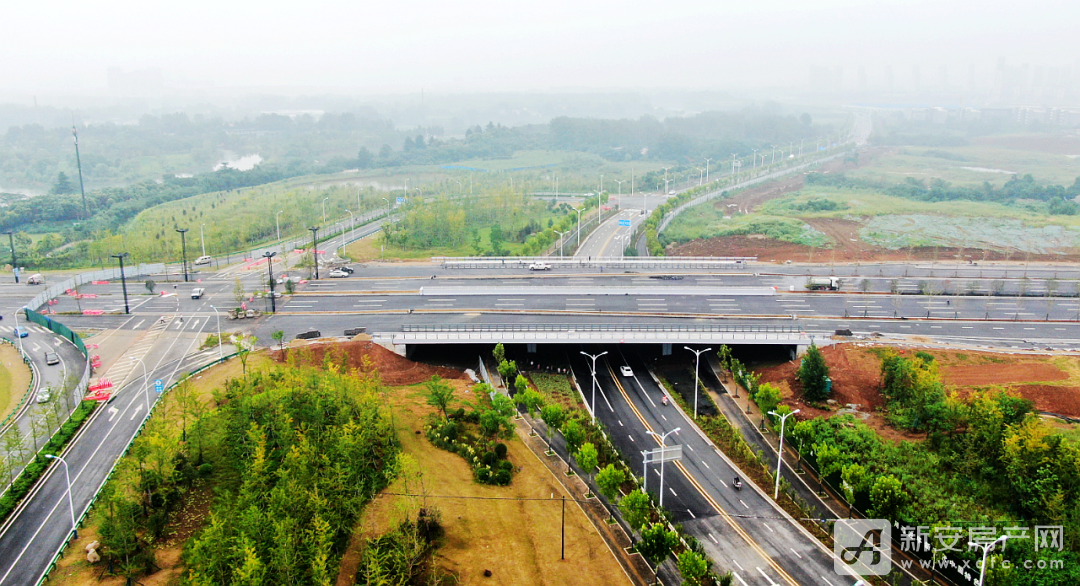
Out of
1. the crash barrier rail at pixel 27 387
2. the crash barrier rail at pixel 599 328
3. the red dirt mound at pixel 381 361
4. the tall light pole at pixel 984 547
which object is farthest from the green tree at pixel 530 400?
the crash barrier rail at pixel 27 387

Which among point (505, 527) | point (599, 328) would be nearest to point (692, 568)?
point (505, 527)

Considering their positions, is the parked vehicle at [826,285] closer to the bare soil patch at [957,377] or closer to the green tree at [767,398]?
the bare soil patch at [957,377]

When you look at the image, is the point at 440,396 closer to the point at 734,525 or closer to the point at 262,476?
the point at 262,476

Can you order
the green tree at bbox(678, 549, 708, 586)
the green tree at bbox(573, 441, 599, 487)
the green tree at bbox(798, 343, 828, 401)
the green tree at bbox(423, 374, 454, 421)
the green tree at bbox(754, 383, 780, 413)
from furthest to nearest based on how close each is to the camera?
the green tree at bbox(798, 343, 828, 401) < the green tree at bbox(754, 383, 780, 413) < the green tree at bbox(423, 374, 454, 421) < the green tree at bbox(573, 441, 599, 487) < the green tree at bbox(678, 549, 708, 586)

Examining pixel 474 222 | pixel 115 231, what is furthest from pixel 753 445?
pixel 115 231

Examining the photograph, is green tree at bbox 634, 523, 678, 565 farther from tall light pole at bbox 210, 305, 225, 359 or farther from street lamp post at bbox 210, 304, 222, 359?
street lamp post at bbox 210, 304, 222, 359

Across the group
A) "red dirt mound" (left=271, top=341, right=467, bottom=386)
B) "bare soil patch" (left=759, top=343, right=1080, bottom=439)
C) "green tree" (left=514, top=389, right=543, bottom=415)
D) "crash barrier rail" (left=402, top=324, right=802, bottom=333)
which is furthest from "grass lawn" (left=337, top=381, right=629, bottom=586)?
"bare soil patch" (left=759, top=343, right=1080, bottom=439)

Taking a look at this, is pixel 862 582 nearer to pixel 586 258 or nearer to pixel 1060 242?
pixel 586 258
